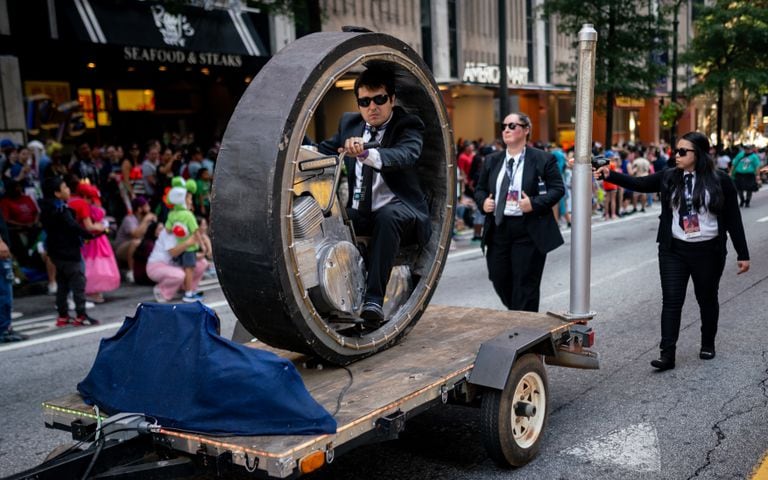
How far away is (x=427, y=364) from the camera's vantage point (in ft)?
14.5

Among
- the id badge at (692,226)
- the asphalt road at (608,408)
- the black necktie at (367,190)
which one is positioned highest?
the black necktie at (367,190)

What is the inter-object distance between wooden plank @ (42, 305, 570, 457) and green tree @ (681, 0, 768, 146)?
30.9m

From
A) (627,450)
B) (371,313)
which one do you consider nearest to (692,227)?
(627,450)

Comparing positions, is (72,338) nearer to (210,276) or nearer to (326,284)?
(210,276)

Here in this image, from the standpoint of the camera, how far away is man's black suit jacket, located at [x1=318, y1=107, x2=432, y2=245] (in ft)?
16.1

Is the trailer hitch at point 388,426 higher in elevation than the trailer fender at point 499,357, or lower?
lower

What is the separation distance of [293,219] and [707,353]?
404 centimetres

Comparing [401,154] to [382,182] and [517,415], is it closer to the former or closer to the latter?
[382,182]

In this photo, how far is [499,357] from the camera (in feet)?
14.2

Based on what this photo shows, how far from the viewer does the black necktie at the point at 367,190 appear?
5.16m

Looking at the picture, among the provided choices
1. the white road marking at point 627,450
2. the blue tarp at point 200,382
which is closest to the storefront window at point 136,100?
the blue tarp at point 200,382

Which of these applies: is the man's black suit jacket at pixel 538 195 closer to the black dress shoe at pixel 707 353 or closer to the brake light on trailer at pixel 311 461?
the black dress shoe at pixel 707 353

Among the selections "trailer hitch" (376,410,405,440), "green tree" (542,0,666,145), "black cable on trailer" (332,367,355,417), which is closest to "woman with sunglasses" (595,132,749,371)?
"black cable on trailer" (332,367,355,417)

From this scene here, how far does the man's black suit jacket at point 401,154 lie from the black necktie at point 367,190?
0.09 metres
